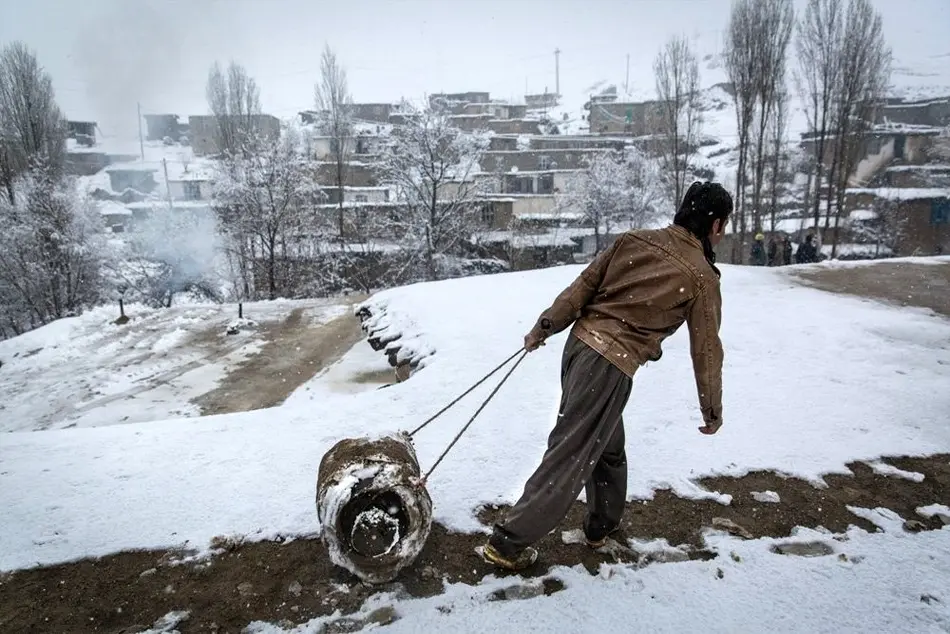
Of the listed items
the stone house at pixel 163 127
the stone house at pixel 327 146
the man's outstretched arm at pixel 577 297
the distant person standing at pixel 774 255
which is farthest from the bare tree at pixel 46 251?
the stone house at pixel 163 127

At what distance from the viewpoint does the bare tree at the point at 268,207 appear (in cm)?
2216

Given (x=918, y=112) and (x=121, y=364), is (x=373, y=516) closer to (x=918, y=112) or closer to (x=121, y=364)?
(x=121, y=364)

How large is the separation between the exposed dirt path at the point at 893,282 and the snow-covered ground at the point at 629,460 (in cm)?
170

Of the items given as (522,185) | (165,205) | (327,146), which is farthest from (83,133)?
(522,185)

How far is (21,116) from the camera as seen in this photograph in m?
20.0

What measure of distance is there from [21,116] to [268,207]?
942cm

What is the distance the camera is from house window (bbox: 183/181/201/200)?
3309 centimetres

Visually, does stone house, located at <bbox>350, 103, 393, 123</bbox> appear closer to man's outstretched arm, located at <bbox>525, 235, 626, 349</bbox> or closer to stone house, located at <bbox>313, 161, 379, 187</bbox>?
stone house, located at <bbox>313, 161, 379, 187</bbox>

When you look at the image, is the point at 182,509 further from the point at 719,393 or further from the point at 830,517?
the point at 830,517

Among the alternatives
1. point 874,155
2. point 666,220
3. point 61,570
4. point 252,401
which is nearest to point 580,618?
point 61,570

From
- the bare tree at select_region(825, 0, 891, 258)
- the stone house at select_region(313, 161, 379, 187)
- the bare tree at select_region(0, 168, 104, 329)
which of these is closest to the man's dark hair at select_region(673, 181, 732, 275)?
the bare tree at select_region(825, 0, 891, 258)

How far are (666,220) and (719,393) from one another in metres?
27.6

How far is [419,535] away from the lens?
90.0 inches

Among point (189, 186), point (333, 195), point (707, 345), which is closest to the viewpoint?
point (707, 345)
